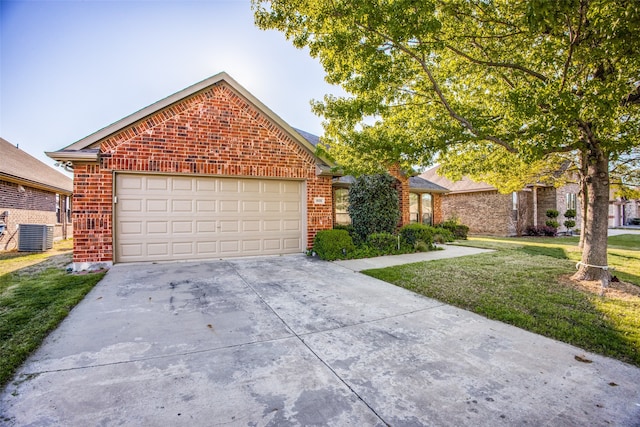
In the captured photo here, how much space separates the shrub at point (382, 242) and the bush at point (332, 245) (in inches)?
39.3

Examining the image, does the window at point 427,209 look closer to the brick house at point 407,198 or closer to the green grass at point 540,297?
the brick house at point 407,198


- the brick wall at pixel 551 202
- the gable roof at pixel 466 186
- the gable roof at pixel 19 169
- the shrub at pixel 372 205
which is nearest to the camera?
the shrub at pixel 372 205

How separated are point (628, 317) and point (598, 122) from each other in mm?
3100

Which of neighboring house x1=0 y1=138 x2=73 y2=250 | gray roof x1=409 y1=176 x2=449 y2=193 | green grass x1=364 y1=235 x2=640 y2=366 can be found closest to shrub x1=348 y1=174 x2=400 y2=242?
green grass x1=364 y1=235 x2=640 y2=366

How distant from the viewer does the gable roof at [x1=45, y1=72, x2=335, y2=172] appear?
7.45 meters

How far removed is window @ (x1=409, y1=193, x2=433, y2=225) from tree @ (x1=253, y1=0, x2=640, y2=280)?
8462mm

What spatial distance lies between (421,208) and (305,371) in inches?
599

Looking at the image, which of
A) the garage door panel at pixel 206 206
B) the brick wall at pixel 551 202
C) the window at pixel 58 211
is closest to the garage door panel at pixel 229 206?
the garage door panel at pixel 206 206

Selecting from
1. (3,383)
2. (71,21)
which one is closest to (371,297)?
(3,383)

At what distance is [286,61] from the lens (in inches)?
365

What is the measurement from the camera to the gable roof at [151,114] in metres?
7.45

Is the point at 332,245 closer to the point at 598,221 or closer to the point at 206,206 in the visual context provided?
the point at 206,206

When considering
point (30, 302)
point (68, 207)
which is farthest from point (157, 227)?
point (68, 207)

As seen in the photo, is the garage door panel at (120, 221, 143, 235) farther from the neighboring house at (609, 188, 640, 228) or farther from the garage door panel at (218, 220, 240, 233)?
the neighboring house at (609, 188, 640, 228)
